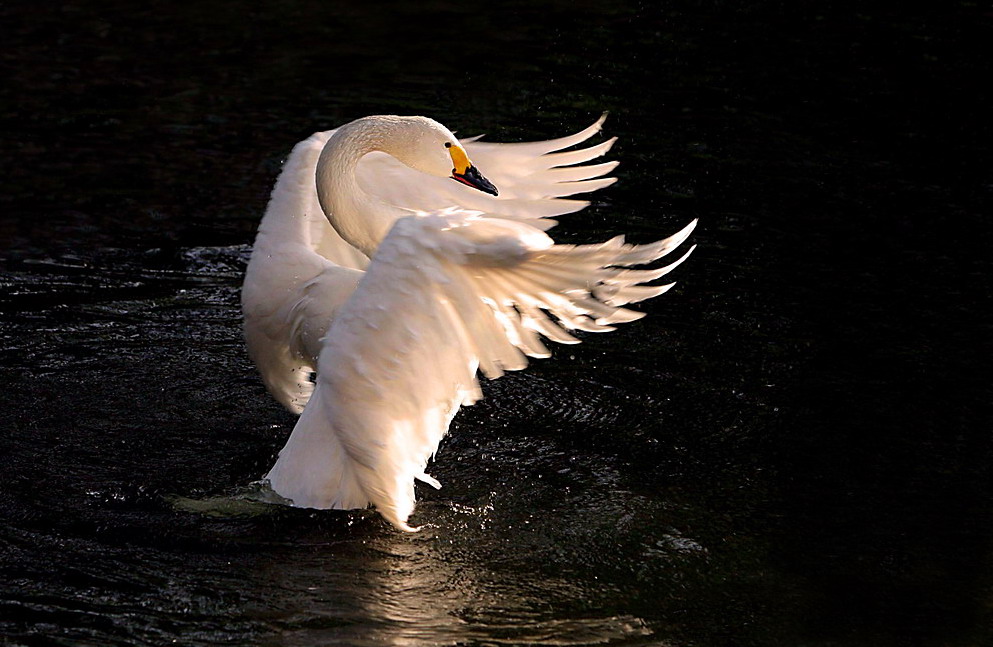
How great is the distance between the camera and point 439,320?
4684mm

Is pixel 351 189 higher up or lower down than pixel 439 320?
higher up

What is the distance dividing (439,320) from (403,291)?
0.16 meters

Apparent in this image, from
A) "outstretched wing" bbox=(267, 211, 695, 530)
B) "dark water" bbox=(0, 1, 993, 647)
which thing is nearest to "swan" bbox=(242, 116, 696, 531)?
"outstretched wing" bbox=(267, 211, 695, 530)

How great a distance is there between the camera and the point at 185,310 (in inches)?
306

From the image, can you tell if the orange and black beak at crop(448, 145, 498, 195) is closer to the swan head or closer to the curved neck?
the swan head

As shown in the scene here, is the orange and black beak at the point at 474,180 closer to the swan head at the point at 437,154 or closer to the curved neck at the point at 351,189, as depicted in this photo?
the swan head at the point at 437,154

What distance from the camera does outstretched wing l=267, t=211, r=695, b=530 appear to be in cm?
450

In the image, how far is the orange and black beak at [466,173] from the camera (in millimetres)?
5605

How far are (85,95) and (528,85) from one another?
393cm

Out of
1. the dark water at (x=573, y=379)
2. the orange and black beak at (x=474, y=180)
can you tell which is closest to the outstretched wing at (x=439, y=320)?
the dark water at (x=573, y=379)

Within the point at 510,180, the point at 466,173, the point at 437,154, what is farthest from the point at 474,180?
the point at 510,180

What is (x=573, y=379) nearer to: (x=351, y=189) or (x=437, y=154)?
(x=437, y=154)

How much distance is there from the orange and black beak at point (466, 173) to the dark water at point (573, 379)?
1.26 m

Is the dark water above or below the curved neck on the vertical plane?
below
